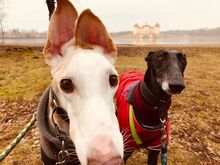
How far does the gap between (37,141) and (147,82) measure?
251 cm

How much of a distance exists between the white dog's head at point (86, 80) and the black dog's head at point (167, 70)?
1.53 m

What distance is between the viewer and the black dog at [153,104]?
357 centimetres

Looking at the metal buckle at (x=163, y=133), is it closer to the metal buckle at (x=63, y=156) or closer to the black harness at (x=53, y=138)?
the black harness at (x=53, y=138)

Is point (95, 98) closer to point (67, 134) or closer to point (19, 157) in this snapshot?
point (67, 134)

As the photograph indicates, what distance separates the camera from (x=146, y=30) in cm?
16525

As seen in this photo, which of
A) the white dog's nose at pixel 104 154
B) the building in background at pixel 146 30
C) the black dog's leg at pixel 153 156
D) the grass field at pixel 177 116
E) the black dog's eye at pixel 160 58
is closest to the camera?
the white dog's nose at pixel 104 154

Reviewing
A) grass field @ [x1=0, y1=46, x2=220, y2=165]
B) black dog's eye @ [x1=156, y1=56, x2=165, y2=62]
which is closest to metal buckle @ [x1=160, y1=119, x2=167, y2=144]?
black dog's eye @ [x1=156, y1=56, x2=165, y2=62]

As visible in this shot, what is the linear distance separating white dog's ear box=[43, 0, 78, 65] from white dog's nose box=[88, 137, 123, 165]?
0.87 m

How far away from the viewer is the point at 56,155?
2.45 metres

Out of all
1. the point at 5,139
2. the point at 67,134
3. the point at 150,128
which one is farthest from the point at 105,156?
the point at 5,139

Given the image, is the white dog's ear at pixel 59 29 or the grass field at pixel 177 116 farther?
the grass field at pixel 177 116

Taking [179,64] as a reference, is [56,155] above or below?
below

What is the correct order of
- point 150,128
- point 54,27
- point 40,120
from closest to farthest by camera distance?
point 54,27 < point 40,120 < point 150,128

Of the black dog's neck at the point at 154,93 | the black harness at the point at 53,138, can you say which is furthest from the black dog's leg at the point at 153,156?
the black harness at the point at 53,138
